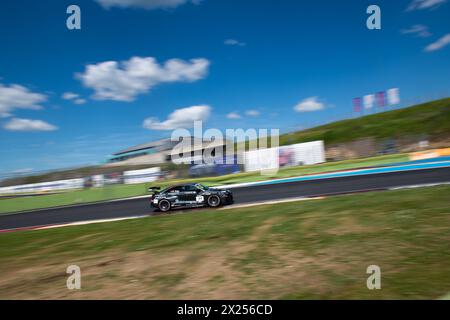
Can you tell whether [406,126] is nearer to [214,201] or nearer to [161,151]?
[214,201]

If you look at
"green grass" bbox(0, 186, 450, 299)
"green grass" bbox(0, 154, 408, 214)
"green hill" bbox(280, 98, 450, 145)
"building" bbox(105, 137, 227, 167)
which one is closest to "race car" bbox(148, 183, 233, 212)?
"green grass" bbox(0, 186, 450, 299)

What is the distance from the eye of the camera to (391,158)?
22125mm

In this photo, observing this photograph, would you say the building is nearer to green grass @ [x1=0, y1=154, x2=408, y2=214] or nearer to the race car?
green grass @ [x1=0, y1=154, x2=408, y2=214]

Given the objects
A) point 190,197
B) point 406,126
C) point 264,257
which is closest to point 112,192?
point 190,197

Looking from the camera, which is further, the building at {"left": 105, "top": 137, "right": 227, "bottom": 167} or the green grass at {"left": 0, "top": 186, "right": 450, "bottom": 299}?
the building at {"left": 105, "top": 137, "right": 227, "bottom": 167}

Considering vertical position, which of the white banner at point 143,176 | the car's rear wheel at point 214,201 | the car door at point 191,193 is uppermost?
the white banner at point 143,176

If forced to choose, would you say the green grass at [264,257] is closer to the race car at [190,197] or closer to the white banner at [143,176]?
the race car at [190,197]

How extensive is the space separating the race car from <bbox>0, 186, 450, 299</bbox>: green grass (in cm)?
380

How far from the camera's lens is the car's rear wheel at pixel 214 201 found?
44.3 feet

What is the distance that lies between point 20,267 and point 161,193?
308 inches

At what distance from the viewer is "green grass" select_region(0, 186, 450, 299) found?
428 cm

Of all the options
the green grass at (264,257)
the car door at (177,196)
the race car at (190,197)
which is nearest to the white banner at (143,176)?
the race car at (190,197)

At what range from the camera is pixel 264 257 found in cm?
561
